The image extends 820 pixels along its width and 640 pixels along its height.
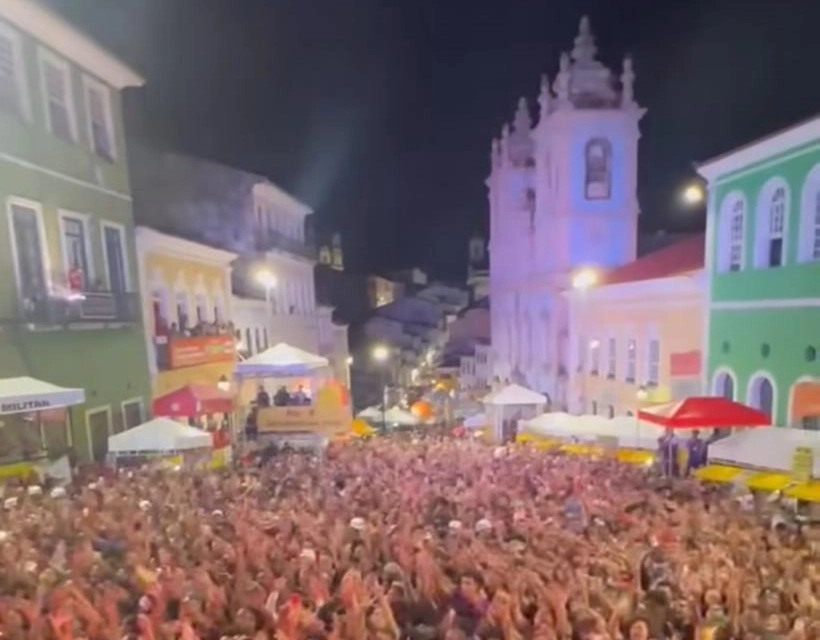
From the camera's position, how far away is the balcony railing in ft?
50.8

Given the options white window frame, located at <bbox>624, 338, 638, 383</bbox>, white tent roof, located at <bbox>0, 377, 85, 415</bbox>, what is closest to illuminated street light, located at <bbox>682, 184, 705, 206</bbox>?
white window frame, located at <bbox>624, 338, 638, 383</bbox>

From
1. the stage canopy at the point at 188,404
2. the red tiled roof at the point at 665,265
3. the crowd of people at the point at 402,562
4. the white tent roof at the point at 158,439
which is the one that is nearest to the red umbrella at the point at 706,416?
the crowd of people at the point at 402,562

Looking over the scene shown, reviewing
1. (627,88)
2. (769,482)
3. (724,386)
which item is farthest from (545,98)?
(769,482)

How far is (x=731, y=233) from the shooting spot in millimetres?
18906

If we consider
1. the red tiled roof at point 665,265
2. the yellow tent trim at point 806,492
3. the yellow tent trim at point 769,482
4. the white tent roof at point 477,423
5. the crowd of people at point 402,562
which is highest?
the red tiled roof at point 665,265

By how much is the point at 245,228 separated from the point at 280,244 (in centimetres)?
366

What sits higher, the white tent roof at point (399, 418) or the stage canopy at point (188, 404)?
the stage canopy at point (188, 404)

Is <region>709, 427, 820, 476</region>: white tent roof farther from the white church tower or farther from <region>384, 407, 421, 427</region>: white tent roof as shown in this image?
the white church tower

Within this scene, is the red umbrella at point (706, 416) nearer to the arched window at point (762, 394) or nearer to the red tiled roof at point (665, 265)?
the arched window at point (762, 394)

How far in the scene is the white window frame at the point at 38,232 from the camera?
15312 mm

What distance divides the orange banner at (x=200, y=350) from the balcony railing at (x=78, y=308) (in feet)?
8.64

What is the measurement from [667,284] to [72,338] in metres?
15.5

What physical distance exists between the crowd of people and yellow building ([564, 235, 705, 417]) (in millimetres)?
10487

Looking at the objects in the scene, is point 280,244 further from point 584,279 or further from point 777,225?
point 777,225
